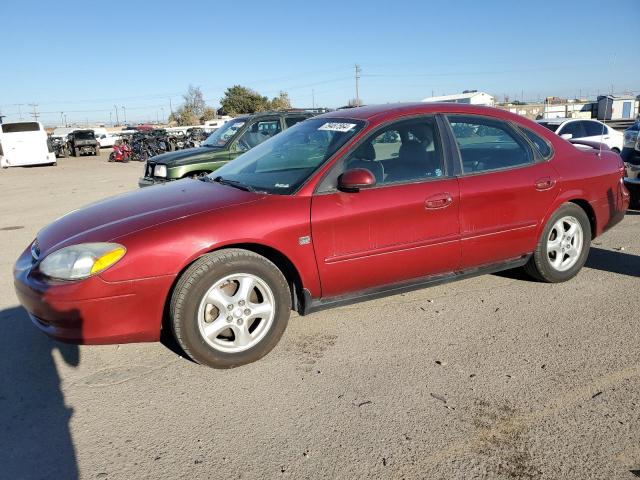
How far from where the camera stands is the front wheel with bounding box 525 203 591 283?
4.53 meters

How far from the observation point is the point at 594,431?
2.60 metres

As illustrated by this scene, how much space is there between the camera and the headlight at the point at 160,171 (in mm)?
8617

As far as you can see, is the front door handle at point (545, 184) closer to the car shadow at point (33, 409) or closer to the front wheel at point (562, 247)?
the front wheel at point (562, 247)

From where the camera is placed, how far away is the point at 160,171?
8758mm

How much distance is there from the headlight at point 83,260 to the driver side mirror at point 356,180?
1477 mm

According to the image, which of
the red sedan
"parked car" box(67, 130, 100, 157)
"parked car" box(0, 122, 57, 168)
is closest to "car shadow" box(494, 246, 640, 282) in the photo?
the red sedan

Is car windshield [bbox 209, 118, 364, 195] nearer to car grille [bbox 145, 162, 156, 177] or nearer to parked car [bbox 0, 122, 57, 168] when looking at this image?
car grille [bbox 145, 162, 156, 177]

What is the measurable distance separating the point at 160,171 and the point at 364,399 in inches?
269

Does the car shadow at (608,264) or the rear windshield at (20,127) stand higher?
the rear windshield at (20,127)

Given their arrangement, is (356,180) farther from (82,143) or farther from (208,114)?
(208,114)

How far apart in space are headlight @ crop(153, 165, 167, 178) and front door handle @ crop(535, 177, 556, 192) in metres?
6.16

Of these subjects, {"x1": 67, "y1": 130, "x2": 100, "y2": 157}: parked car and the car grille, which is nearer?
the car grille

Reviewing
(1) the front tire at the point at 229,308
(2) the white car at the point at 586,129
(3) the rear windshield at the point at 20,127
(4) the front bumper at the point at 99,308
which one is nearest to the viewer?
(4) the front bumper at the point at 99,308

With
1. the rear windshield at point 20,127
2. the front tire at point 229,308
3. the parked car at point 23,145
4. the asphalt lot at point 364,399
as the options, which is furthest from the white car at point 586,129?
the rear windshield at point 20,127
